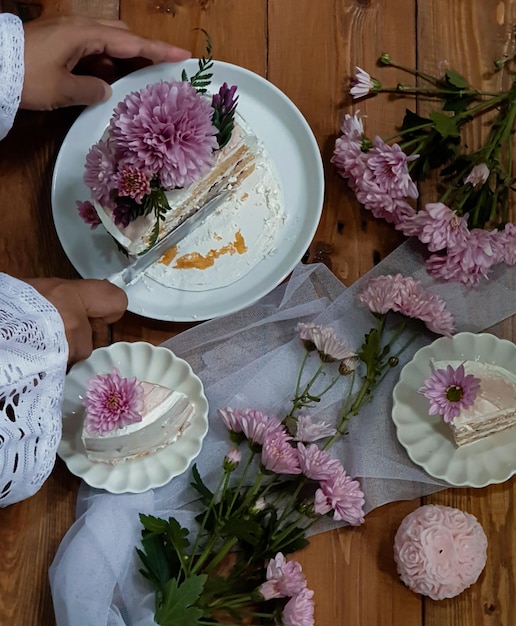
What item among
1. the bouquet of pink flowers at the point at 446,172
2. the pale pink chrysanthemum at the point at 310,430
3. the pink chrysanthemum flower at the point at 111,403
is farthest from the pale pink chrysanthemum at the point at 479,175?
the pink chrysanthemum flower at the point at 111,403

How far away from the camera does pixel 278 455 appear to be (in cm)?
79

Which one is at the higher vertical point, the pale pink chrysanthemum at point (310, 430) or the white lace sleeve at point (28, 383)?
the white lace sleeve at point (28, 383)

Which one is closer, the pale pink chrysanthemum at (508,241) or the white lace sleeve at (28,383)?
the white lace sleeve at (28,383)

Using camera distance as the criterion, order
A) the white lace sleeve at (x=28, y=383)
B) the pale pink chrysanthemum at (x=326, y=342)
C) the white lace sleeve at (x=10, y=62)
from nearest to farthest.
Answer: the white lace sleeve at (x=28, y=383) → the white lace sleeve at (x=10, y=62) → the pale pink chrysanthemum at (x=326, y=342)

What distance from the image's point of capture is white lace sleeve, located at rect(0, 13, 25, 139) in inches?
29.3

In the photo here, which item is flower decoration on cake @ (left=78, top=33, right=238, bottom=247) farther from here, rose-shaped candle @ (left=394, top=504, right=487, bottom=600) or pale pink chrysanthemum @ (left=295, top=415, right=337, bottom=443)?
rose-shaped candle @ (left=394, top=504, right=487, bottom=600)

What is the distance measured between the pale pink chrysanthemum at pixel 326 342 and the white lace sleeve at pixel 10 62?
40 cm

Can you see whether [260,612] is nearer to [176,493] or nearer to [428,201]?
[176,493]

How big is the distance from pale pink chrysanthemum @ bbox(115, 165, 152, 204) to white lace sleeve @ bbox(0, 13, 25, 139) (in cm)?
14

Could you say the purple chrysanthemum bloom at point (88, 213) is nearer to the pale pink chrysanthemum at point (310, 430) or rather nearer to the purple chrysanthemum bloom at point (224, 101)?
the purple chrysanthemum bloom at point (224, 101)

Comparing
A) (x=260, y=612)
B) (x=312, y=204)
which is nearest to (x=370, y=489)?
(x=260, y=612)

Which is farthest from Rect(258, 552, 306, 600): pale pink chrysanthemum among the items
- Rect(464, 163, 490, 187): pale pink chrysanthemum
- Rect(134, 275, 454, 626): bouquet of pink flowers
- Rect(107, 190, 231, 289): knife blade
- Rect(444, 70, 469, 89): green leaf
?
Rect(444, 70, 469, 89): green leaf

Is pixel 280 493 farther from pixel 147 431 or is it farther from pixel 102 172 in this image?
pixel 102 172

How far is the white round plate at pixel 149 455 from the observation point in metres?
0.83
